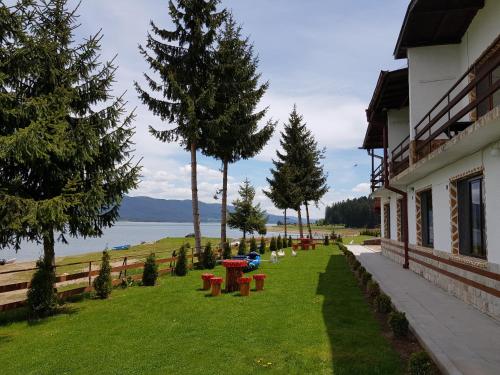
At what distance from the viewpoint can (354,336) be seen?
24.3 feet

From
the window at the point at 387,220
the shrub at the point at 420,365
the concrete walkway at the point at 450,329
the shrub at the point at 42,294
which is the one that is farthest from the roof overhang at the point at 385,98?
the shrub at the point at 42,294

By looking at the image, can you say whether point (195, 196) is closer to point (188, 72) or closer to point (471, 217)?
point (188, 72)

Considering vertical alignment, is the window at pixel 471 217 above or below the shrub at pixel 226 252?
above

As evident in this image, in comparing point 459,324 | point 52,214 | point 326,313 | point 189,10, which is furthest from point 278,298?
point 189,10

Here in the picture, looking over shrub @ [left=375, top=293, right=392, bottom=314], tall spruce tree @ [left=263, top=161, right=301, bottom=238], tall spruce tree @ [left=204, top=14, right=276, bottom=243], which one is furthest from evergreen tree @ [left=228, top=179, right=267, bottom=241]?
shrub @ [left=375, top=293, right=392, bottom=314]

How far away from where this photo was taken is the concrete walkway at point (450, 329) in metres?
5.62

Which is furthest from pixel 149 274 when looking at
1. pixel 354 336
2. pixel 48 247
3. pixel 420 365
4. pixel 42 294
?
pixel 420 365

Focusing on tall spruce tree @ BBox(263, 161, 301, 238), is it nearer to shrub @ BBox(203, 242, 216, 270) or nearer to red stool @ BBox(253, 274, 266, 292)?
shrub @ BBox(203, 242, 216, 270)

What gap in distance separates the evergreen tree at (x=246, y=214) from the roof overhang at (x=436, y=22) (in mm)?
24857

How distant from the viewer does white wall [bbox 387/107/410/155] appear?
2009 cm

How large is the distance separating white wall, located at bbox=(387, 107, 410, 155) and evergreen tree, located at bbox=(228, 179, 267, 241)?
61.9ft

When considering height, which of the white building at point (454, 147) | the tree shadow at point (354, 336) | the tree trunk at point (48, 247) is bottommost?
the tree shadow at point (354, 336)

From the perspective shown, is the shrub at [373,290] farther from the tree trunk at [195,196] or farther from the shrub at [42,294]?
the tree trunk at [195,196]

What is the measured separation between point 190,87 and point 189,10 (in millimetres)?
3893
